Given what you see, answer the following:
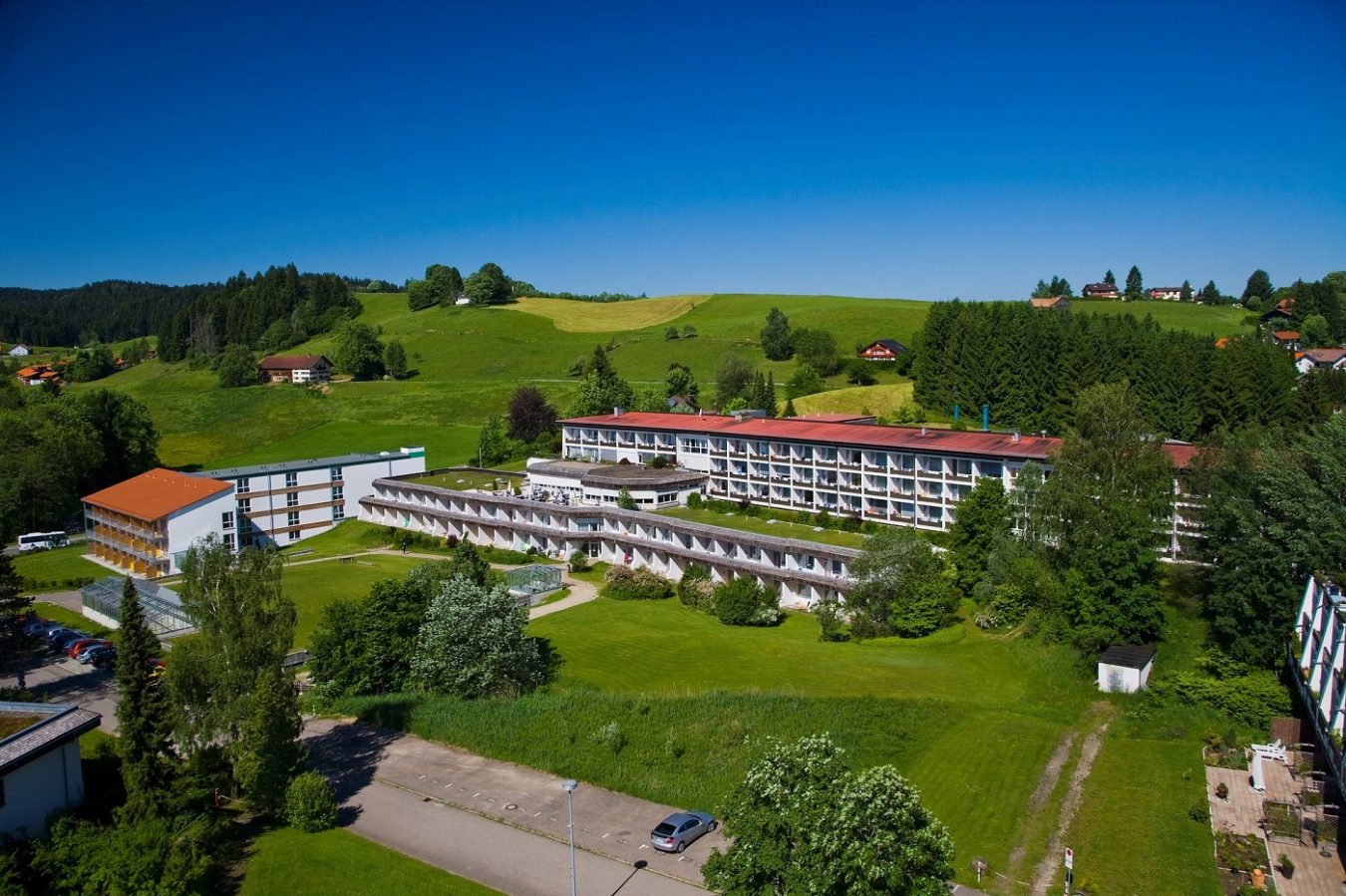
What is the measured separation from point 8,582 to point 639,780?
3396 centimetres

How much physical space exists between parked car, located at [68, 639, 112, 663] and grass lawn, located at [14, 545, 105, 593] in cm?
1930

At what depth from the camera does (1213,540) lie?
1623 inches

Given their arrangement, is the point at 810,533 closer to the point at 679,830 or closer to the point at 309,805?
the point at 679,830

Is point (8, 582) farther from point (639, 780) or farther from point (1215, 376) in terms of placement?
point (1215, 376)

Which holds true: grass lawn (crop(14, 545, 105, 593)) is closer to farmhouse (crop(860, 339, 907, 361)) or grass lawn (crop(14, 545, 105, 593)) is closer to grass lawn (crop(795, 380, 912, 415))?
grass lawn (crop(795, 380, 912, 415))

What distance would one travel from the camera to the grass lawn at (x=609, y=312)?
163250 mm

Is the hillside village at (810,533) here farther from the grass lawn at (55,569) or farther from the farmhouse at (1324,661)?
the grass lawn at (55,569)

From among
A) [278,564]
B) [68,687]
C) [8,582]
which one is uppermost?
[278,564]

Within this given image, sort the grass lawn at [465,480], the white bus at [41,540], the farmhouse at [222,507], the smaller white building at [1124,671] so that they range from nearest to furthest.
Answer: the smaller white building at [1124,671], the farmhouse at [222,507], the white bus at [41,540], the grass lawn at [465,480]

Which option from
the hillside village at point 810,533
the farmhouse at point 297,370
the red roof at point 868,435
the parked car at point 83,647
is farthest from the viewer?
the farmhouse at point 297,370

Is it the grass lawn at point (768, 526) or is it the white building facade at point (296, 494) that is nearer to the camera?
the grass lawn at point (768, 526)

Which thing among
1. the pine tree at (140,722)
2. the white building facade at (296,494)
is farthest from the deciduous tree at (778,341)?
the pine tree at (140,722)

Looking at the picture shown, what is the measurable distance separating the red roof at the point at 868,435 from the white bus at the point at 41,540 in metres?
44.1

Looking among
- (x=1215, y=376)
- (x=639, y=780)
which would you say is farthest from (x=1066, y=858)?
(x=1215, y=376)
